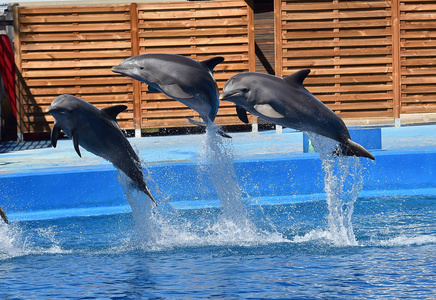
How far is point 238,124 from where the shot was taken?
1350 cm

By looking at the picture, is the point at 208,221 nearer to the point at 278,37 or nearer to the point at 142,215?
the point at 142,215

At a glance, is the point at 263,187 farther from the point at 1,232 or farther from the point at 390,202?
the point at 1,232

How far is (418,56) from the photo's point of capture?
13445mm

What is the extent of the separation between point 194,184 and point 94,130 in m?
3.24

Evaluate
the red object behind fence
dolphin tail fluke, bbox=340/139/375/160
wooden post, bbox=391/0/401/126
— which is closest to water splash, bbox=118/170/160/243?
dolphin tail fluke, bbox=340/139/375/160

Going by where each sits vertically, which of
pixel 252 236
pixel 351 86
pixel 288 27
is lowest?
pixel 252 236

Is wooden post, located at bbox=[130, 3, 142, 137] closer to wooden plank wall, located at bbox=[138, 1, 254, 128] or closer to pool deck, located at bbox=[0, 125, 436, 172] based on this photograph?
wooden plank wall, located at bbox=[138, 1, 254, 128]

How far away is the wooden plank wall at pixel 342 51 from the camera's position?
13141 millimetres

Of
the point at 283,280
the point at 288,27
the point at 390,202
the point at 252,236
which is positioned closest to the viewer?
the point at 283,280

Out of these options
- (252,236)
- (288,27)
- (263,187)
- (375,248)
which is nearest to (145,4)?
(288,27)

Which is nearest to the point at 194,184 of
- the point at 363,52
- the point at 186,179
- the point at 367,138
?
the point at 186,179

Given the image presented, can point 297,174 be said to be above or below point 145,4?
below

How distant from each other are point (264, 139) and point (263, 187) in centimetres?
362

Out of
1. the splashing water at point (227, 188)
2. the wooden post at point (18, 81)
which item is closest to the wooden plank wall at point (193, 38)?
the wooden post at point (18, 81)
